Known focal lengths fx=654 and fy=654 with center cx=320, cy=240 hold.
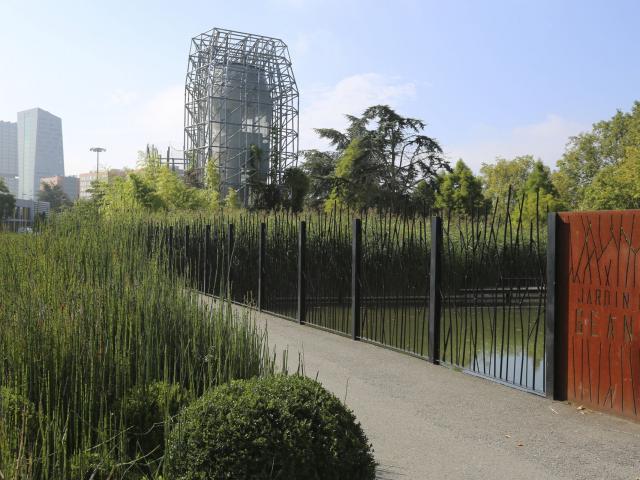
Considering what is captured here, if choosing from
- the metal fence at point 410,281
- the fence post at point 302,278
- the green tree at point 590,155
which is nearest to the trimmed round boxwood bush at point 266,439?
the metal fence at point 410,281

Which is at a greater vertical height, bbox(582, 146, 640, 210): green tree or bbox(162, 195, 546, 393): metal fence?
bbox(582, 146, 640, 210): green tree

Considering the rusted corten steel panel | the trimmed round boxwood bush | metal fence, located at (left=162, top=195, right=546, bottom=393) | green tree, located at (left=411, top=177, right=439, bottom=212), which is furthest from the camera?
green tree, located at (left=411, top=177, right=439, bottom=212)

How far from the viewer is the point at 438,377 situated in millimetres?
6910

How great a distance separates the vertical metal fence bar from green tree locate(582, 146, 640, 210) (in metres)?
35.1

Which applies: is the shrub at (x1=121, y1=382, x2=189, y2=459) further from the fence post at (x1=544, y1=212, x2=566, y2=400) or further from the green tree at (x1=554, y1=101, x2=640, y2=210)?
the green tree at (x1=554, y1=101, x2=640, y2=210)

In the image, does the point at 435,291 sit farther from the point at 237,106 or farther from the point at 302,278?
the point at 237,106

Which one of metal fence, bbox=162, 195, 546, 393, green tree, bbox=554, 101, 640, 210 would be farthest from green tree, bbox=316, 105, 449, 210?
metal fence, bbox=162, 195, 546, 393

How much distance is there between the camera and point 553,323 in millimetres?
5844

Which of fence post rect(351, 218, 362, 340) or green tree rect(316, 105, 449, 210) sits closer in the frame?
fence post rect(351, 218, 362, 340)

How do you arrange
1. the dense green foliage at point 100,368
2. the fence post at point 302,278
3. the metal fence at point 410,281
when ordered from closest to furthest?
the dense green foliage at point 100,368
the metal fence at point 410,281
the fence post at point 302,278

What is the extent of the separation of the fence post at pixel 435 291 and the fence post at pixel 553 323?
1.75 m

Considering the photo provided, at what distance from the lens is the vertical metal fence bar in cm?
585

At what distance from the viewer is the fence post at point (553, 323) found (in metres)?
5.85

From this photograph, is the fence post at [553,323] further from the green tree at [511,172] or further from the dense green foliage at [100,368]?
the green tree at [511,172]
